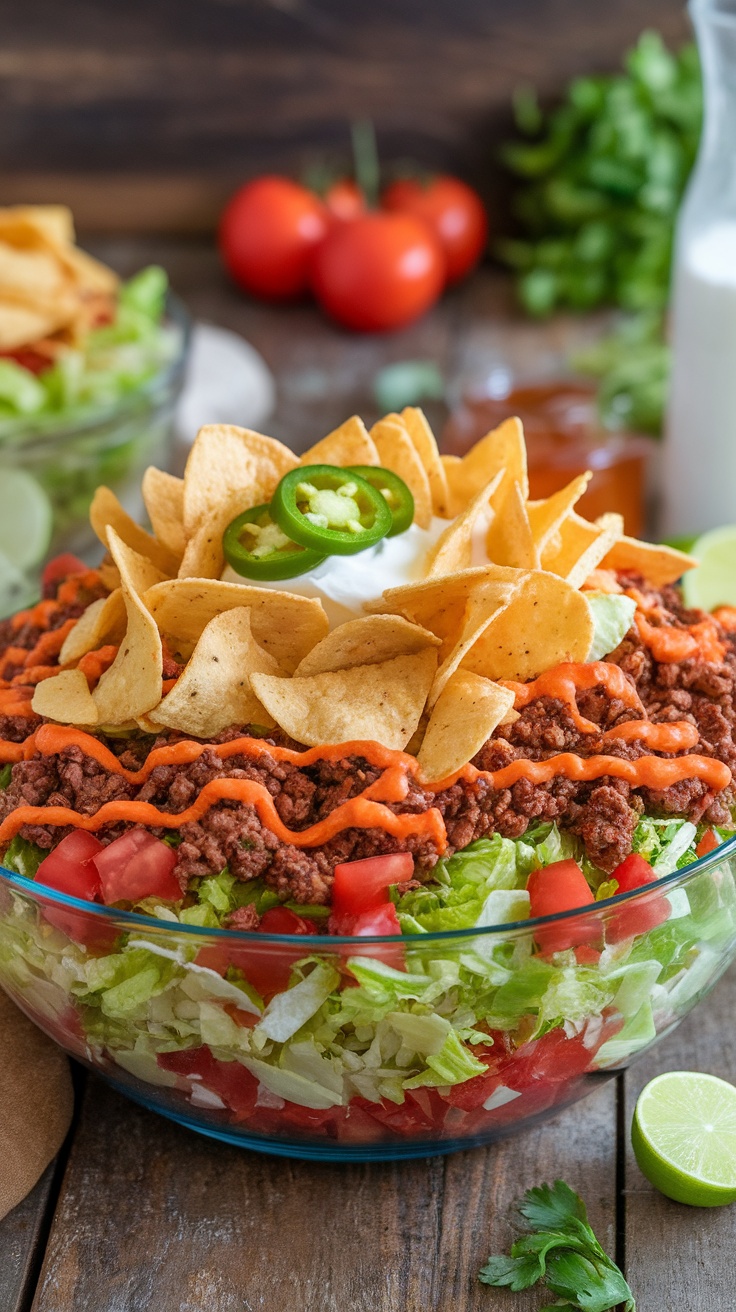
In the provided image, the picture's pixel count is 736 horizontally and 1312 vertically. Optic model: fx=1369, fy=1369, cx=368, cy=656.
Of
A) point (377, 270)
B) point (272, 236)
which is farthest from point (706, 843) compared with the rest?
A: point (272, 236)

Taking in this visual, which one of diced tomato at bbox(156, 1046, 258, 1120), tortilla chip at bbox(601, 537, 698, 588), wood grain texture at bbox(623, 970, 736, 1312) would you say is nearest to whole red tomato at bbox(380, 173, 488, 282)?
tortilla chip at bbox(601, 537, 698, 588)

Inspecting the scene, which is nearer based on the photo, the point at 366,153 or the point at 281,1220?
the point at 281,1220

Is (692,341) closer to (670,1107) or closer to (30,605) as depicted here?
(30,605)

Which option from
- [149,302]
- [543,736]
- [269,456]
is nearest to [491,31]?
[149,302]

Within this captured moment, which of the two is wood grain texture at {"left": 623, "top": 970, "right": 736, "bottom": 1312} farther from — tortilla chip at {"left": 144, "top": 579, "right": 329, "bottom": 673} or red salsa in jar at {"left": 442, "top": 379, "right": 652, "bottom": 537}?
Result: red salsa in jar at {"left": 442, "top": 379, "right": 652, "bottom": 537}

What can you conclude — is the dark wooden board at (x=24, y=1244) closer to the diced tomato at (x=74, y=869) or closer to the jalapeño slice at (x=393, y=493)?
the diced tomato at (x=74, y=869)

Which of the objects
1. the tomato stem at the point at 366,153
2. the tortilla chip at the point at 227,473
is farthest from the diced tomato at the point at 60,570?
the tomato stem at the point at 366,153

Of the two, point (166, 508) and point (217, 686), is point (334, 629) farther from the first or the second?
point (166, 508)
